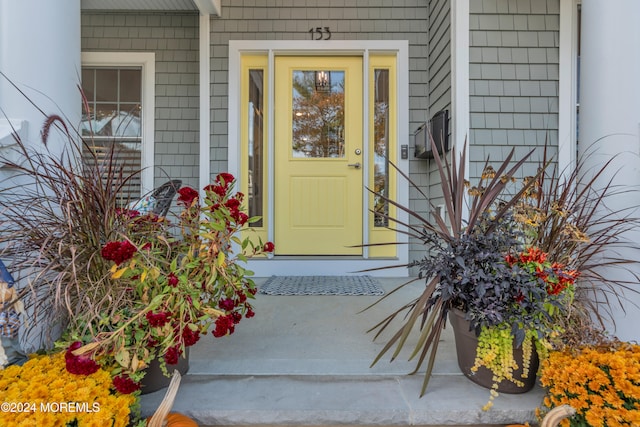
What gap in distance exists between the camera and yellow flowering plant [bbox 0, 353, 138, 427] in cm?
87

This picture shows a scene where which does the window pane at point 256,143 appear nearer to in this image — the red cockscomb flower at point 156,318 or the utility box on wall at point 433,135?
the utility box on wall at point 433,135

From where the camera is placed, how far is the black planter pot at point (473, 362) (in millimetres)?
1225

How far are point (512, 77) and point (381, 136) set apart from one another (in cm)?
115

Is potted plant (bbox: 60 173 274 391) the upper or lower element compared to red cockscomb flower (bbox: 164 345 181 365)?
upper

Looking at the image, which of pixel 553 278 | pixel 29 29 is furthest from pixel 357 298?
pixel 29 29

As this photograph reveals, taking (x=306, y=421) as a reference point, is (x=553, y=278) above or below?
above

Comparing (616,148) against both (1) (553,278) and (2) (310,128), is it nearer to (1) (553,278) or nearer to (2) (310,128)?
(1) (553,278)

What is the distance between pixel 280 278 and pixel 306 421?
73.1 inches

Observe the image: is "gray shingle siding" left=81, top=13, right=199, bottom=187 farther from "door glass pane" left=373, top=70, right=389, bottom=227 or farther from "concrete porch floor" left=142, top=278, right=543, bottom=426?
"concrete porch floor" left=142, top=278, right=543, bottom=426

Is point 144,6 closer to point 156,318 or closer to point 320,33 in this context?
point 320,33

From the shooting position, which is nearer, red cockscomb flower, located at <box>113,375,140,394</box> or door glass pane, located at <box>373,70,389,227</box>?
red cockscomb flower, located at <box>113,375,140,394</box>

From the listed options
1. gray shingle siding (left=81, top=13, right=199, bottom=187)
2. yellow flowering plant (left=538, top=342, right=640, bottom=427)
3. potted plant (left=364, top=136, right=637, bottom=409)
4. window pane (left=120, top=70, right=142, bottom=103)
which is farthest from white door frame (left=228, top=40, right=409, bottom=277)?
yellow flowering plant (left=538, top=342, right=640, bottom=427)

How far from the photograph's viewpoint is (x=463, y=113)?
2.47 m

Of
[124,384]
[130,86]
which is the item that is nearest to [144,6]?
[130,86]
